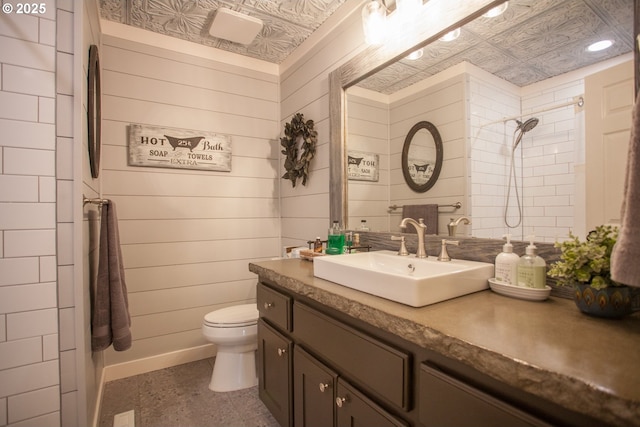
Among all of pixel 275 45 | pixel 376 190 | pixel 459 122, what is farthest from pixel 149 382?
pixel 275 45

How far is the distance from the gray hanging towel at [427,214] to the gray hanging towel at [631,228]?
0.85 metres

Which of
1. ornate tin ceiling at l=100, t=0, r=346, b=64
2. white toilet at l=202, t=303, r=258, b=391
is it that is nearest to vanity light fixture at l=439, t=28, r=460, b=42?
ornate tin ceiling at l=100, t=0, r=346, b=64

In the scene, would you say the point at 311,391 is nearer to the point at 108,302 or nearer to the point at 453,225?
the point at 453,225

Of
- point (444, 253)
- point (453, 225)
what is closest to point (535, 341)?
point (444, 253)

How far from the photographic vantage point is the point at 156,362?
2262 mm

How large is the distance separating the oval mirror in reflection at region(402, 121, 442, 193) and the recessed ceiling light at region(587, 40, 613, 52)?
59 centimetres

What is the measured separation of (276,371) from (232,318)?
60cm

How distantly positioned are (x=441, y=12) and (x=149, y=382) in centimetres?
278

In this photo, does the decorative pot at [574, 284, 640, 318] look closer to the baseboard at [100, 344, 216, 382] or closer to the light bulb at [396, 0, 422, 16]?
the light bulb at [396, 0, 422, 16]

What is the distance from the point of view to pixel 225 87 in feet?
8.30

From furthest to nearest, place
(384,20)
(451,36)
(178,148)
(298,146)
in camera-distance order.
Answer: (298,146), (178,148), (384,20), (451,36)

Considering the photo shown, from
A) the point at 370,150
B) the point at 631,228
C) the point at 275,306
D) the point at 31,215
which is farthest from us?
the point at 370,150

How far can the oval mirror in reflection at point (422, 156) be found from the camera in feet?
4.89

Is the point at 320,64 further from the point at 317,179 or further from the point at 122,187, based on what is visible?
the point at 122,187
